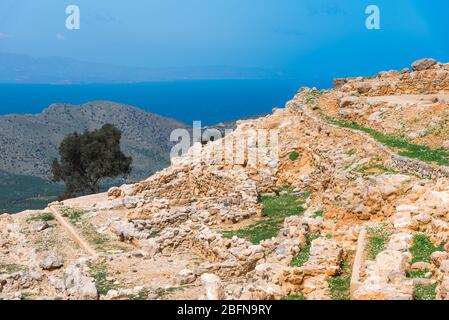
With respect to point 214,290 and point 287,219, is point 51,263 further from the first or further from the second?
point 214,290

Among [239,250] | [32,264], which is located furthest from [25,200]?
[239,250]

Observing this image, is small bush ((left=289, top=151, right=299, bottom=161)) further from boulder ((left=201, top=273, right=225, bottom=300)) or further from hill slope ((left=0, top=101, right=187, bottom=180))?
hill slope ((left=0, top=101, right=187, bottom=180))

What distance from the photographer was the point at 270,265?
14.1m

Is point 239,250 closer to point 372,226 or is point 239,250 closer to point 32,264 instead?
point 372,226

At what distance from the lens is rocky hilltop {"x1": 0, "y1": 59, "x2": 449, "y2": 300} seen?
1280cm

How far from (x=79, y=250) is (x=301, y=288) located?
11.3 metres

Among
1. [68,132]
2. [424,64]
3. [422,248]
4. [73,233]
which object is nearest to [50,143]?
[68,132]

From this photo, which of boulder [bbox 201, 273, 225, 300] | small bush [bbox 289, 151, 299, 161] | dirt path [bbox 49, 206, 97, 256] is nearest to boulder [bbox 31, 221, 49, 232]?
dirt path [bbox 49, 206, 97, 256]

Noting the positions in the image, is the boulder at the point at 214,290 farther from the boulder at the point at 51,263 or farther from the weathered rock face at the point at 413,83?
the weathered rock face at the point at 413,83

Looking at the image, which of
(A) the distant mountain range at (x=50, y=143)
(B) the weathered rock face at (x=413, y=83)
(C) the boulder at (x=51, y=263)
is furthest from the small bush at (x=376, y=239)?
(A) the distant mountain range at (x=50, y=143)

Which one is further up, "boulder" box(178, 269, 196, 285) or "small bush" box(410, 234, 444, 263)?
"small bush" box(410, 234, 444, 263)

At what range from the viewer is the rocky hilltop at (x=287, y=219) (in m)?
12.8

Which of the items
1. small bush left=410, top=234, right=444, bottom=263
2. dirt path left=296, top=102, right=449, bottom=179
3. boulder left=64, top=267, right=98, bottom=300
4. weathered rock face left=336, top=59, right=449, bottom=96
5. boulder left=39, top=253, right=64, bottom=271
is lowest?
boulder left=39, top=253, right=64, bottom=271

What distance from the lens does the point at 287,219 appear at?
62.4 ft
